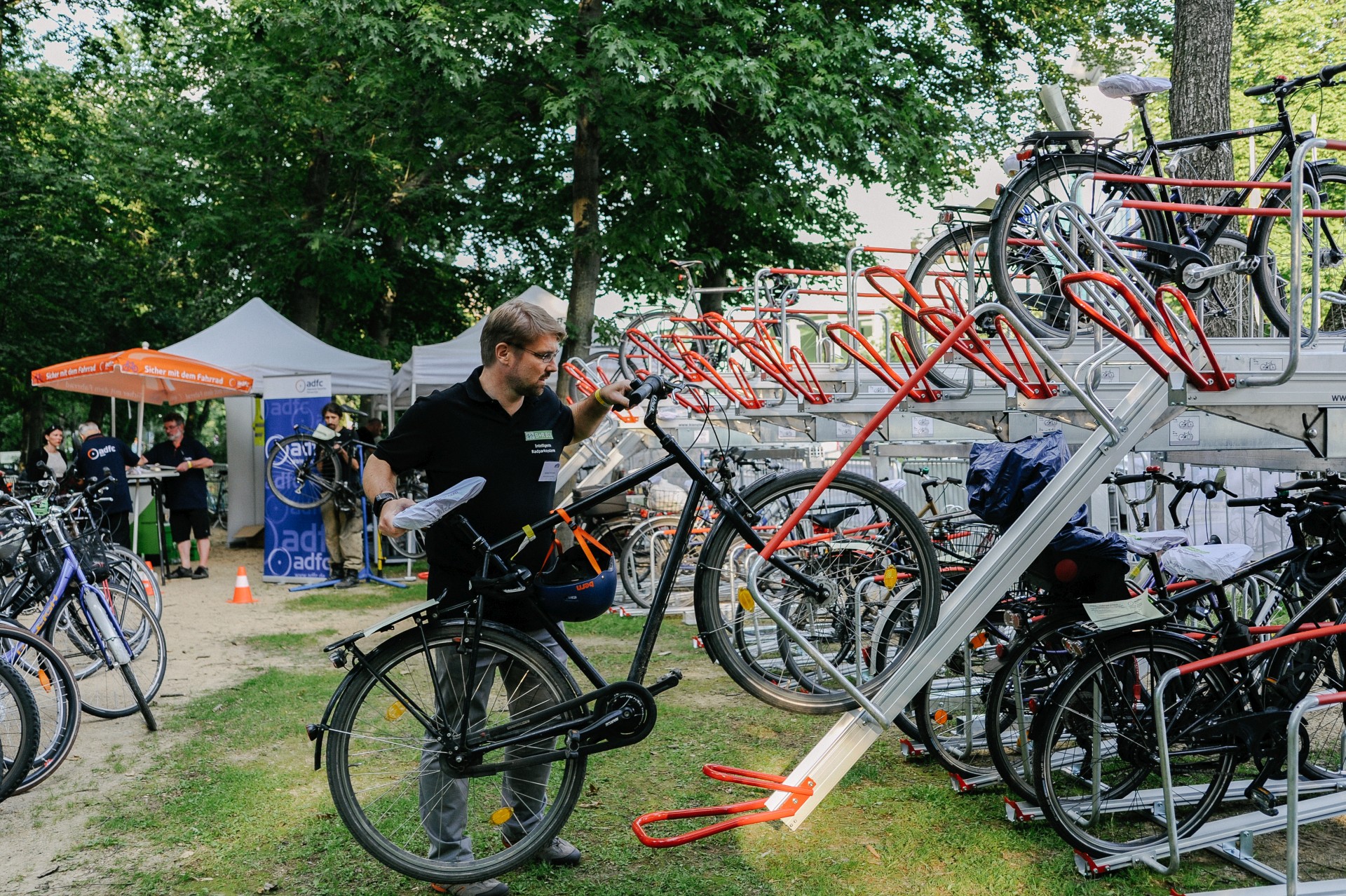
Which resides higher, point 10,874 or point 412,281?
point 412,281

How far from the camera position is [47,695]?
5.10 meters

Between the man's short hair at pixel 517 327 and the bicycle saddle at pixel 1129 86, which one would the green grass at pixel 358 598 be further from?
the bicycle saddle at pixel 1129 86

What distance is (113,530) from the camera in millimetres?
11164

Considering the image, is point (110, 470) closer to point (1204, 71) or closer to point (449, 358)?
point (449, 358)

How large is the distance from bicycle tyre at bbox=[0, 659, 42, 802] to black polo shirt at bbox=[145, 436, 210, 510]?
840 centimetres

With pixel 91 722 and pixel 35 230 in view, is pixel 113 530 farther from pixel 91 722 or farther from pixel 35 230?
pixel 35 230

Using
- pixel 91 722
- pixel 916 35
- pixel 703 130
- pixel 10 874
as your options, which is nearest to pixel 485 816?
pixel 10 874

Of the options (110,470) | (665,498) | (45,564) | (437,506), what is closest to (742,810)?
(437,506)

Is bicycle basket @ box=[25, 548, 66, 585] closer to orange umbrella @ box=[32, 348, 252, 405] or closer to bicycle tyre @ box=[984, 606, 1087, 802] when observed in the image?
bicycle tyre @ box=[984, 606, 1087, 802]

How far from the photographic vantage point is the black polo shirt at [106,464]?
36.5 ft

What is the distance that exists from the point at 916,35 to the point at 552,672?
1412 cm

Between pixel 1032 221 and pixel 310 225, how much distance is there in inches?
562

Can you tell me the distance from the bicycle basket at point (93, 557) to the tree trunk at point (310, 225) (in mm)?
10651

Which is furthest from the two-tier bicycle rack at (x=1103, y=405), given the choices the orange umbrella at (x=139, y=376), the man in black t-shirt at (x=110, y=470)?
the orange umbrella at (x=139, y=376)
